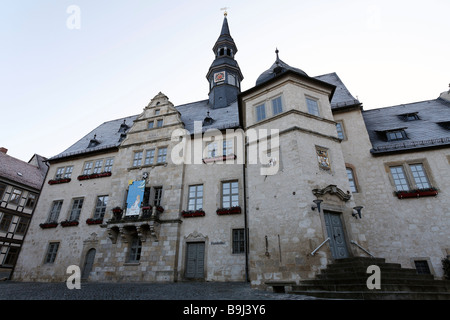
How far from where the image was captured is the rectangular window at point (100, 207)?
18.0 metres

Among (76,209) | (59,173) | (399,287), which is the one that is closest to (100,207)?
(76,209)

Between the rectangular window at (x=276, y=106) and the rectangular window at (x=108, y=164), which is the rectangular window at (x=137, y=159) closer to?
the rectangular window at (x=108, y=164)

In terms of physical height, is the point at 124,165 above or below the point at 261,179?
above

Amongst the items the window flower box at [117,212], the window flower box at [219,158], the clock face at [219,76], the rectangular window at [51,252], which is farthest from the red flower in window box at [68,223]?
the clock face at [219,76]

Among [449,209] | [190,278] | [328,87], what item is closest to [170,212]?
[190,278]

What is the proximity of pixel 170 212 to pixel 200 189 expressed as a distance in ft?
7.55

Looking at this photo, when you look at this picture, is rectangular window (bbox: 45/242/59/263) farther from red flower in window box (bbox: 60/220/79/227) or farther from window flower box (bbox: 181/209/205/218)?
window flower box (bbox: 181/209/205/218)

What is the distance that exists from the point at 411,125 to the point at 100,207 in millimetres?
21291

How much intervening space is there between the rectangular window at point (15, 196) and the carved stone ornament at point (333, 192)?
28.6m

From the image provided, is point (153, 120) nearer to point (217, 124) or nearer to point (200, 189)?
point (217, 124)

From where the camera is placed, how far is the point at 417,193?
42.7 ft

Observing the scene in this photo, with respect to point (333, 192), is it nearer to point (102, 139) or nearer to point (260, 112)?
point (260, 112)
